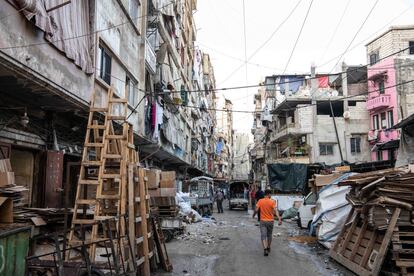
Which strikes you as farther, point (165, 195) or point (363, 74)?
point (363, 74)

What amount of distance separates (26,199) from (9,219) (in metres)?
3.11

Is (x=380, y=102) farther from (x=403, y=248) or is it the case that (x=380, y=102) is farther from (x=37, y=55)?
(x=37, y=55)

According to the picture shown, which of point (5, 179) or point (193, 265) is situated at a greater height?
point (5, 179)

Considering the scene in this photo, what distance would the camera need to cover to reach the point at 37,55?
27.4ft

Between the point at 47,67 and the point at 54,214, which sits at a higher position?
the point at 47,67

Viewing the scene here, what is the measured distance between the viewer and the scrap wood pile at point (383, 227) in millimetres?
8062

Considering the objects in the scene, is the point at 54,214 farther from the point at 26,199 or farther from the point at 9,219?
the point at 26,199

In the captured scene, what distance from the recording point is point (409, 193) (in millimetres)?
8344

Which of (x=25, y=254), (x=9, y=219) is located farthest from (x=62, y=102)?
(x=25, y=254)

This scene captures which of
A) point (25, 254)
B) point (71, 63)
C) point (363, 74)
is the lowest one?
point (25, 254)

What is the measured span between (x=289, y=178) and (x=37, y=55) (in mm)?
22628

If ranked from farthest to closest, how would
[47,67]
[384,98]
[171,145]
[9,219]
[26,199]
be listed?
1. [384,98]
2. [171,145]
3. [26,199]
4. [47,67]
5. [9,219]

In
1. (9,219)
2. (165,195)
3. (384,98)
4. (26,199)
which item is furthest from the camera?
(384,98)

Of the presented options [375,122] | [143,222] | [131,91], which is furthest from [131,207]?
[375,122]
